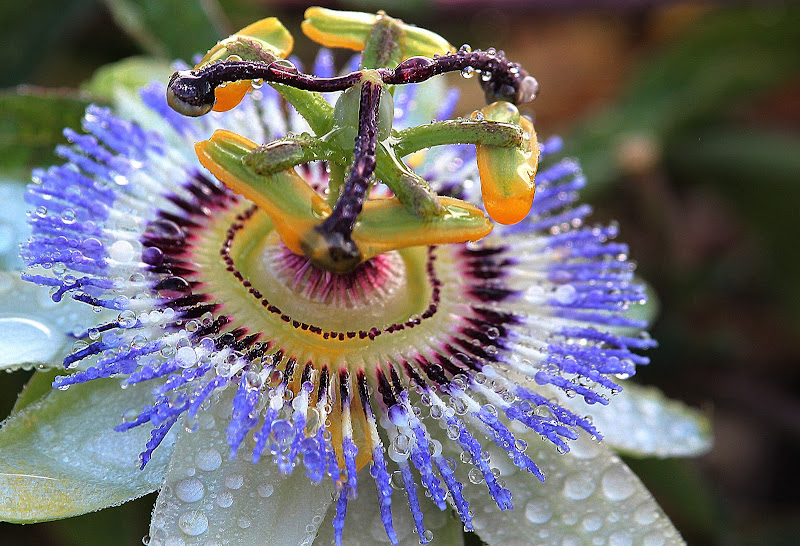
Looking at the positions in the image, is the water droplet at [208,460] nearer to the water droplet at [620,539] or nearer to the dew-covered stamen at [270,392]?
the dew-covered stamen at [270,392]

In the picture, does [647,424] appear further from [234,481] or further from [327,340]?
[234,481]

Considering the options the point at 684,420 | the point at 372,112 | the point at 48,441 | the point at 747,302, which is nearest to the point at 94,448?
the point at 48,441

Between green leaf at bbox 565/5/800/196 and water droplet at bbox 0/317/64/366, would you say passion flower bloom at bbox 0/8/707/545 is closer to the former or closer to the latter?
water droplet at bbox 0/317/64/366

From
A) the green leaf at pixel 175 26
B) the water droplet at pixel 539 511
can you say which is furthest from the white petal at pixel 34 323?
the green leaf at pixel 175 26

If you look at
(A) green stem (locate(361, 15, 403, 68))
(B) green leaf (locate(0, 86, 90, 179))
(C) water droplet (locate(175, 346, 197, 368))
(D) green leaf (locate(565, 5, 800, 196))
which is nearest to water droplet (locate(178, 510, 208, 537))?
(C) water droplet (locate(175, 346, 197, 368))

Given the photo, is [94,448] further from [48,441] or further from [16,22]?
[16,22]
